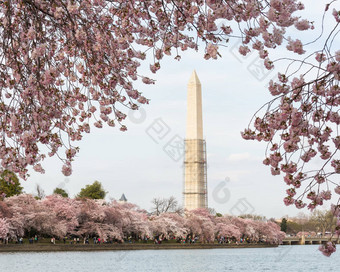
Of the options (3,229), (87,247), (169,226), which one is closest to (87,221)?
(87,247)

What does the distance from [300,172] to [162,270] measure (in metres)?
23.5

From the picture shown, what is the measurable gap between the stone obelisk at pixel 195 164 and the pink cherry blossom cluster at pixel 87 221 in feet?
33.1

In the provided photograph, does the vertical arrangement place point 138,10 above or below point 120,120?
above

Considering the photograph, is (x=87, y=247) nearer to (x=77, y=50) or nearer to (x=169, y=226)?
(x=169, y=226)

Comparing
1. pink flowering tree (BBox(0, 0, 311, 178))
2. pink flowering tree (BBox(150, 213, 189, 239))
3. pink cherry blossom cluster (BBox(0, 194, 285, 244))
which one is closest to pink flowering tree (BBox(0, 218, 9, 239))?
pink cherry blossom cluster (BBox(0, 194, 285, 244))

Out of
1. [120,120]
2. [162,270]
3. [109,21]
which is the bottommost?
[162,270]

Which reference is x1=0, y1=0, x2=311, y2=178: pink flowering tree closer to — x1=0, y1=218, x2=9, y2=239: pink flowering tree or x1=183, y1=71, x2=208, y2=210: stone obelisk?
x1=0, y1=218, x2=9, y2=239: pink flowering tree

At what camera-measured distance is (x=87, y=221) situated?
4866cm

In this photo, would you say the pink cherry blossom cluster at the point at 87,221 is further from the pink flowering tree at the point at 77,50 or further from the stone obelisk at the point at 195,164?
the pink flowering tree at the point at 77,50

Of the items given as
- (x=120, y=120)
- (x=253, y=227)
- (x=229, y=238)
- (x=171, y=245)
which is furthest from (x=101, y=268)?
(x=253, y=227)

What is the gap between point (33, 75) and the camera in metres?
7.83

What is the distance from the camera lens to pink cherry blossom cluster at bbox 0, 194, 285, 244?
42.7 meters

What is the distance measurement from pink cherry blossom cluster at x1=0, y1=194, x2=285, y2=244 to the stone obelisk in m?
10.1

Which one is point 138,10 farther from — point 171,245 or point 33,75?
point 171,245
